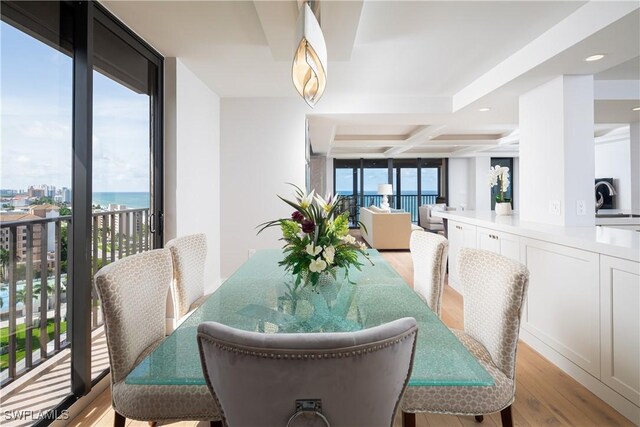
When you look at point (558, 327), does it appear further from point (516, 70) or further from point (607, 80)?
point (607, 80)

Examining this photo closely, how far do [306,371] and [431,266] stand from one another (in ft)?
4.46

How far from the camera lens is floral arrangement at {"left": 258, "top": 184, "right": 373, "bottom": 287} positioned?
1478 mm

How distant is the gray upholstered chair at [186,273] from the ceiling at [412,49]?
148 cm

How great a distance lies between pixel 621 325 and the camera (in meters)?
1.73

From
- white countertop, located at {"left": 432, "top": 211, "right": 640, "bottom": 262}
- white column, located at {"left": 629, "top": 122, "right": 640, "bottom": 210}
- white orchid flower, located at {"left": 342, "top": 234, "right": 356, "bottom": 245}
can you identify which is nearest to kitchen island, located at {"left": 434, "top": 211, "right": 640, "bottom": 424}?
white countertop, located at {"left": 432, "top": 211, "right": 640, "bottom": 262}

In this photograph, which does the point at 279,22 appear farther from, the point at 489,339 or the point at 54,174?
the point at 489,339

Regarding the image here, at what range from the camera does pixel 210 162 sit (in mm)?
3723

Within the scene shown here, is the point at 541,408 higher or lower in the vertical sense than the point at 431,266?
lower

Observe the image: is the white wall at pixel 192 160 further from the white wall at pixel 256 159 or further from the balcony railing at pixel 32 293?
the balcony railing at pixel 32 293

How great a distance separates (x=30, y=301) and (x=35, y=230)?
17.3 inches

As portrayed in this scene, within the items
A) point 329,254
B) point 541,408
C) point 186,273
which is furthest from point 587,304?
point 186,273

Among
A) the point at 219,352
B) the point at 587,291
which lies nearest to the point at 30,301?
the point at 219,352

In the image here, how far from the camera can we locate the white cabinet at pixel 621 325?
1656 millimetres

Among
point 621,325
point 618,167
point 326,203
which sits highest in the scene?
point 618,167
